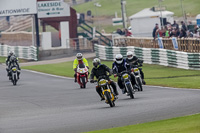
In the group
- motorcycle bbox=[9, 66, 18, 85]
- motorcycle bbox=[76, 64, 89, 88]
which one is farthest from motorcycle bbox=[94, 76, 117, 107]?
motorcycle bbox=[9, 66, 18, 85]

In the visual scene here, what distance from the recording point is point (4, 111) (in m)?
18.9

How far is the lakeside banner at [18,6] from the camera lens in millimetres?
50625

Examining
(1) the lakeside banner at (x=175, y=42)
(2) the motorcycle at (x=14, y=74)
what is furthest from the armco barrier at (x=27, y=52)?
(2) the motorcycle at (x=14, y=74)

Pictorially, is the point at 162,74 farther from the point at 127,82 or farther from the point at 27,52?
the point at 27,52

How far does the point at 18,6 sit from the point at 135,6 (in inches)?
1837

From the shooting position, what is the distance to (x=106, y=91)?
17.8m

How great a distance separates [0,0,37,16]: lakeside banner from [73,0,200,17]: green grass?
30.3 m

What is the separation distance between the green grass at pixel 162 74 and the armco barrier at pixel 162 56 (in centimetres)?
50

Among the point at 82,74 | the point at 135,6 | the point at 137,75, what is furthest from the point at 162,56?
the point at 135,6

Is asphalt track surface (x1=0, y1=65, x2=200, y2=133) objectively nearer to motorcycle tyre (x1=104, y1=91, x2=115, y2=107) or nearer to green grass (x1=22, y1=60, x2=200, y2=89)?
motorcycle tyre (x1=104, y1=91, x2=115, y2=107)

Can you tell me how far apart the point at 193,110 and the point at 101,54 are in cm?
2917

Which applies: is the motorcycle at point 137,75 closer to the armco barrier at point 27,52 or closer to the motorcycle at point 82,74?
the motorcycle at point 82,74

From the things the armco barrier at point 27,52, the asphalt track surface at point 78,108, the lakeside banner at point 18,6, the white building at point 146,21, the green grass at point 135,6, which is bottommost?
the asphalt track surface at point 78,108

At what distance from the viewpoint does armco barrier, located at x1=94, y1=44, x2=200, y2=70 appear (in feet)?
106
